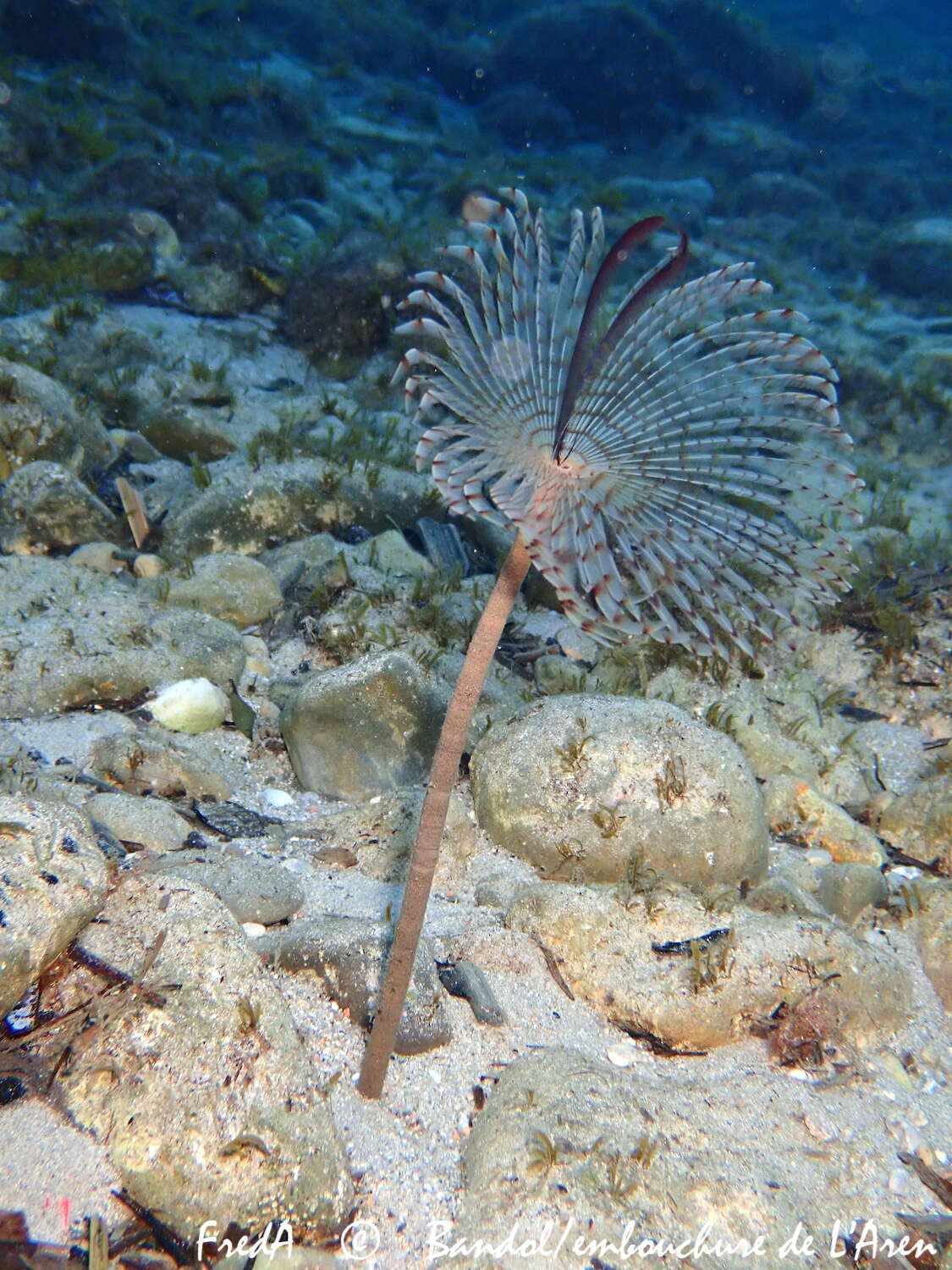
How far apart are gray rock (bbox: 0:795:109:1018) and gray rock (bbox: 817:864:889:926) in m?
3.50

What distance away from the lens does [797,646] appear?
19.8 feet

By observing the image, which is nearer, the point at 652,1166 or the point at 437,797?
the point at 437,797

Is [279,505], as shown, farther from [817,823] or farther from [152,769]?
[817,823]

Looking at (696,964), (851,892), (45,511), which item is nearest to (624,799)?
(696,964)

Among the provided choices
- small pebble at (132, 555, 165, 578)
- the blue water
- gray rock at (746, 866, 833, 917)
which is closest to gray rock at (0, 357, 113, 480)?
small pebble at (132, 555, 165, 578)

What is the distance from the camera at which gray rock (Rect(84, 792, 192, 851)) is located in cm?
319

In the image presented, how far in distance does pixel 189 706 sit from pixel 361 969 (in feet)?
7.40

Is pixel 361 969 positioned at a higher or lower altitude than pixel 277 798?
higher

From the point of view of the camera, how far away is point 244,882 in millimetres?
3021

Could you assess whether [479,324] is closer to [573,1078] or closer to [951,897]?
[573,1078]

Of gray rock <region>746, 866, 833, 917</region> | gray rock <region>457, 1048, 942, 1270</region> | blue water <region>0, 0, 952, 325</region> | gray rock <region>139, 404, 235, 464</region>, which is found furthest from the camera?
blue water <region>0, 0, 952, 325</region>

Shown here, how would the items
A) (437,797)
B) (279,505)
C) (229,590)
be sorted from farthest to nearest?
(279,505), (229,590), (437,797)

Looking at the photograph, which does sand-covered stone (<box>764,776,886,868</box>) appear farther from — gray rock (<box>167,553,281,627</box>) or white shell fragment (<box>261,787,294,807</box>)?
gray rock (<box>167,553,281,627</box>)

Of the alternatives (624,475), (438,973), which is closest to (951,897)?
(438,973)
